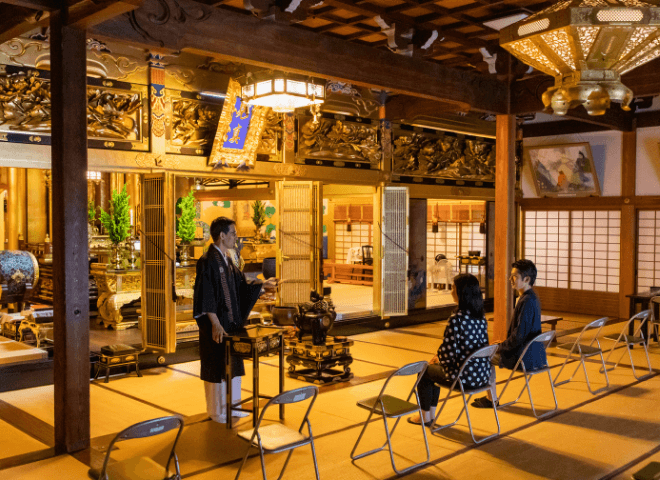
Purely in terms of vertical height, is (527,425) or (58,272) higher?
(58,272)

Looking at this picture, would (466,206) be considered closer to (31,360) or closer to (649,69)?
(649,69)

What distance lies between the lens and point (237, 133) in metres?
7.30

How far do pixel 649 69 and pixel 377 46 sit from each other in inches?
114

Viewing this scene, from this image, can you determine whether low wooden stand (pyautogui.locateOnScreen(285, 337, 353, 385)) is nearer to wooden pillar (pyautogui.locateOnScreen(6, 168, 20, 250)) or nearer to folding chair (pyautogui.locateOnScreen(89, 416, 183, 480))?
folding chair (pyautogui.locateOnScreen(89, 416, 183, 480))

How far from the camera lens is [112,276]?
8492 millimetres

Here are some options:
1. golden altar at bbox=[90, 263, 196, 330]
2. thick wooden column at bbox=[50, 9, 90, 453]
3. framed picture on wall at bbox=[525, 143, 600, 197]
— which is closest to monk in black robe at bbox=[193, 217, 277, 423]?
thick wooden column at bbox=[50, 9, 90, 453]

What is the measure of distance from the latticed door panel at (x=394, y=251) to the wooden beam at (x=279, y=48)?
238cm

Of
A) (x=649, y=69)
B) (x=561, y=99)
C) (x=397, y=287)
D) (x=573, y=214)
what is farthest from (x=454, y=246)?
(x=561, y=99)

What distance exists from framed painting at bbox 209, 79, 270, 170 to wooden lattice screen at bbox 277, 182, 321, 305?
33.0 inches

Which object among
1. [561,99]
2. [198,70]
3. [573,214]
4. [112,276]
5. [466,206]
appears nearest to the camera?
[561,99]

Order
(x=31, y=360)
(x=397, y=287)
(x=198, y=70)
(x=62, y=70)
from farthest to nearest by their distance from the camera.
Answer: (x=397, y=287)
(x=198, y=70)
(x=31, y=360)
(x=62, y=70)

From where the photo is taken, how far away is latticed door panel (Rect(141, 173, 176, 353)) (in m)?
6.86

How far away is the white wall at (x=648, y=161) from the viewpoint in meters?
10.3

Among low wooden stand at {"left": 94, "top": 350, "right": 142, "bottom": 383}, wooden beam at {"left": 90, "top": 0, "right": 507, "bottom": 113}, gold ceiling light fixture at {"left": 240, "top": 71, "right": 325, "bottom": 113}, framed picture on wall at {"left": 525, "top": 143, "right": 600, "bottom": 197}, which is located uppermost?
wooden beam at {"left": 90, "top": 0, "right": 507, "bottom": 113}
